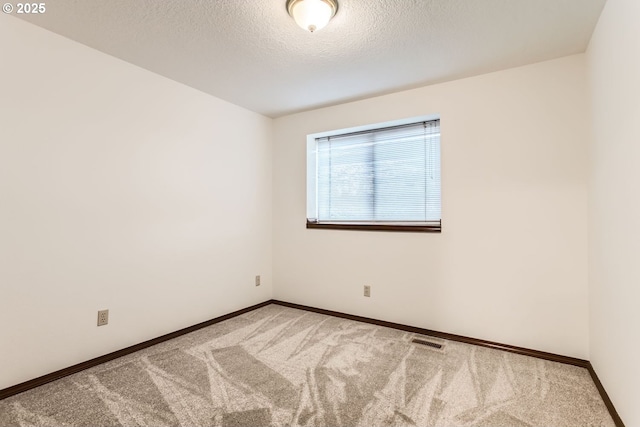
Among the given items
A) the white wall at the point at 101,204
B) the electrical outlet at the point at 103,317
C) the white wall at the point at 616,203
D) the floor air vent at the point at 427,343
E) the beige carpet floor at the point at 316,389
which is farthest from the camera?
the floor air vent at the point at 427,343

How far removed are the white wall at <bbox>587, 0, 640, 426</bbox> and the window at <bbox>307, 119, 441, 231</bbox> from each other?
46.2 inches

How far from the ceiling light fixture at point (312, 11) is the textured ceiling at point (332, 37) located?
7 centimetres

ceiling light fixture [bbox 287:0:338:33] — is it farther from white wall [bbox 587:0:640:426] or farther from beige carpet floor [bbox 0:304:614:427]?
beige carpet floor [bbox 0:304:614:427]

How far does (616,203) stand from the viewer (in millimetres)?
1631

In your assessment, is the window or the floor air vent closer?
the floor air vent

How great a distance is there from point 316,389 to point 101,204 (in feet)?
6.82

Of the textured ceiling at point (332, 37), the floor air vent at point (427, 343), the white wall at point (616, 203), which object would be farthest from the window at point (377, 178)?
the white wall at point (616, 203)

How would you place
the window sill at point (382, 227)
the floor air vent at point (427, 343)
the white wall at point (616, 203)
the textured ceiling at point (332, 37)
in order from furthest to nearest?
the window sill at point (382, 227), the floor air vent at point (427, 343), the textured ceiling at point (332, 37), the white wall at point (616, 203)

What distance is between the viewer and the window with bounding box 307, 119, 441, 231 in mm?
3037

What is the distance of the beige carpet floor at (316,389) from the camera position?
1.66 m

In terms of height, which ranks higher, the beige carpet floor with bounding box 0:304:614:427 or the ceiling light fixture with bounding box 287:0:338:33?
the ceiling light fixture with bounding box 287:0:338:33

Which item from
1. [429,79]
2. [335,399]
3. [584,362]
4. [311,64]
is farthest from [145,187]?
[584,362]

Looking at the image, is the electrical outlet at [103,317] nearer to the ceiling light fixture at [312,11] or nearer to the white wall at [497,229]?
the white wall at [497,229]

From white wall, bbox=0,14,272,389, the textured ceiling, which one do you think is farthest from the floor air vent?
the textured ceiling
